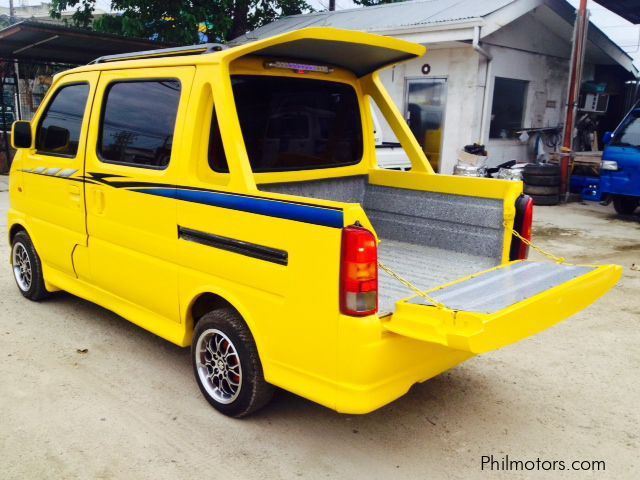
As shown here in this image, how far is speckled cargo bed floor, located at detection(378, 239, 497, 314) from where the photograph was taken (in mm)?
3429

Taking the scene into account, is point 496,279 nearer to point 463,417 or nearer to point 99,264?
point 463,417

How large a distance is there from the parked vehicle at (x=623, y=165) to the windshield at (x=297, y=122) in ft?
24.0

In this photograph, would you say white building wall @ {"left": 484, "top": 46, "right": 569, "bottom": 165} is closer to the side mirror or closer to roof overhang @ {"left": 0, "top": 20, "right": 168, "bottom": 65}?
roof overhang @ {"left": 0, "top": 20, "right": 168, "bottom": 65}

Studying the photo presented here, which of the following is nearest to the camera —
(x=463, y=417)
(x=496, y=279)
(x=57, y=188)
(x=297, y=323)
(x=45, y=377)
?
(x=297, y=323)

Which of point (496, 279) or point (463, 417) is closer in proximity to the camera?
point (496, 279)

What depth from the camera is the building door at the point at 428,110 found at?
13.2 m

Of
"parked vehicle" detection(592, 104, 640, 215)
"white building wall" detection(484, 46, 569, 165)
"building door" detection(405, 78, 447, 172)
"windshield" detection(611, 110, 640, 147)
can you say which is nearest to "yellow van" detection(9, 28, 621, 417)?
"parked vehicle" detection(592, 104, 640, 215)

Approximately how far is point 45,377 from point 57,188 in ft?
4.99

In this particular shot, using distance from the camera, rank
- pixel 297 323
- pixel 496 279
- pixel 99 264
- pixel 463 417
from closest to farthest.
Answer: pixel 297 323
pixel 496 279
pixel 463 417
pixel 99 264

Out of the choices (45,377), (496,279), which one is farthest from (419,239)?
(45,377)

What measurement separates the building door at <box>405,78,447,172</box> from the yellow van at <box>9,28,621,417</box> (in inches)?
353

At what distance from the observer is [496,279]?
3.38m

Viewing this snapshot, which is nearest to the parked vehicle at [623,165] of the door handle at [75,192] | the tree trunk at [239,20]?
the door handle at [75,192]

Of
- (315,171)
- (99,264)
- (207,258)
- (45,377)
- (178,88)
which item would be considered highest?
(178,88)
